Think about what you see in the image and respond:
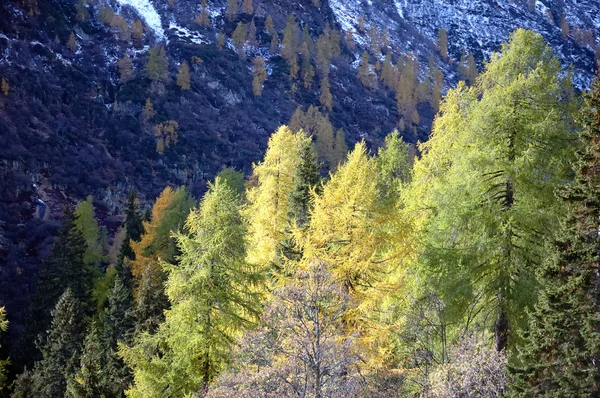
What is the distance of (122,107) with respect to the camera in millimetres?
85000

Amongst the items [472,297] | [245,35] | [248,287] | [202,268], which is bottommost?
[245,35]

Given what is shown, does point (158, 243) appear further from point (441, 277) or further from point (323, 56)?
point (323, 56)

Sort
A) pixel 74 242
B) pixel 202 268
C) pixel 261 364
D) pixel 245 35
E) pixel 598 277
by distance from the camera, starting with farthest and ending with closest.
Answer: pixel 245 35 → pixel 74 242 → pixel 202 268 → pixel 261 364 → pixel 598 277

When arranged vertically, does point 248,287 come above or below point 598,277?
below

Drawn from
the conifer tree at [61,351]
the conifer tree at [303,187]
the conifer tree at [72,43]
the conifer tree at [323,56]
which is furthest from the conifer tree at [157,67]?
the conifer tree at [303,187]

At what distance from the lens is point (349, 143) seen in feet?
327

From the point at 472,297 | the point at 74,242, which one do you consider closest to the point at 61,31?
the point at 74,242

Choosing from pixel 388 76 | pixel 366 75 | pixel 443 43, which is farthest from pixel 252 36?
pixel 443 43

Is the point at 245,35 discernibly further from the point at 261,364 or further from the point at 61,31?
the point at 261,364

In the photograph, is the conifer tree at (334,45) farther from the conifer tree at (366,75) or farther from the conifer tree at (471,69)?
the conifer tree at (471,69)

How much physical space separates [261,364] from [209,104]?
9176 centimetres

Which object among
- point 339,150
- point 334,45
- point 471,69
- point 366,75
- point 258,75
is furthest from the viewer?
point 471,69

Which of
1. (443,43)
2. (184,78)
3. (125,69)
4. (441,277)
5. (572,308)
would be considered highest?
(572,308)

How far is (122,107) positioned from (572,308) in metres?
87.5
